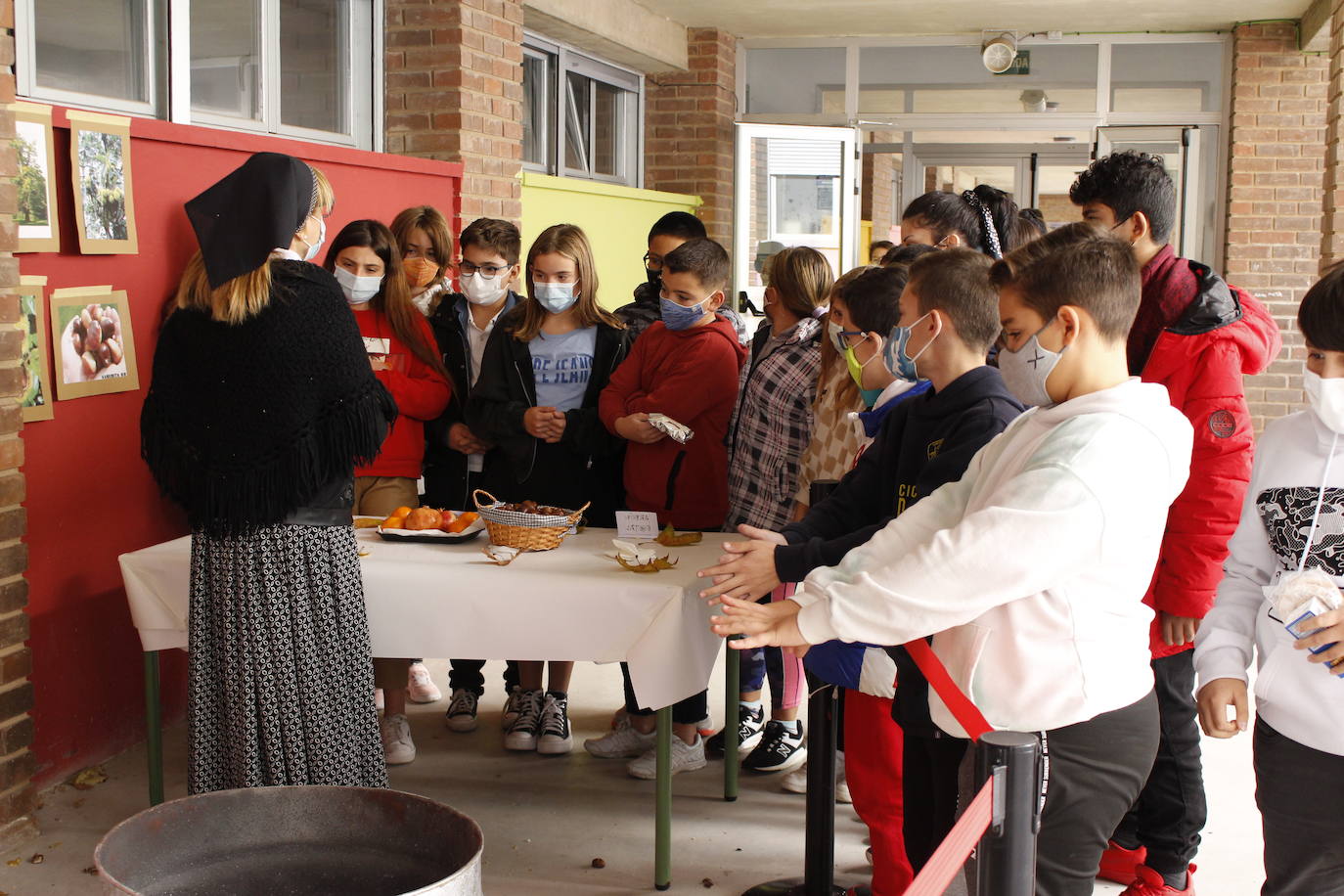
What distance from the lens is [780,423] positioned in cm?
337

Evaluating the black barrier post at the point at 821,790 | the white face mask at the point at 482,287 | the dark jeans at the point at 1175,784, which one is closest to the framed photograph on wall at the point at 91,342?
the white face mask at the point at 482,287

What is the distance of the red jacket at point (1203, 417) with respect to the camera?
8.66ft

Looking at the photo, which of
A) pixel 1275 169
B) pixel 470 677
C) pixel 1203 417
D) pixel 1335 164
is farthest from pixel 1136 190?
pixel 1275 169

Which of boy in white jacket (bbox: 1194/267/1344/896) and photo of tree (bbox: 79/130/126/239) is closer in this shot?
boy in white jacket (bbox: 1194/267/1344/896)

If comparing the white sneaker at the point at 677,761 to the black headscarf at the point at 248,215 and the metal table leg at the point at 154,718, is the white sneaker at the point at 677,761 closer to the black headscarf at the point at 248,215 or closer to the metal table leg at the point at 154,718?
the metal table leg at the point at 154,718

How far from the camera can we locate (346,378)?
2.65 m

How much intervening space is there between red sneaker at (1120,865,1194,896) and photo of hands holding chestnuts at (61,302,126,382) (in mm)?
2996

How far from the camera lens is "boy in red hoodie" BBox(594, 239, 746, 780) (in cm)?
346

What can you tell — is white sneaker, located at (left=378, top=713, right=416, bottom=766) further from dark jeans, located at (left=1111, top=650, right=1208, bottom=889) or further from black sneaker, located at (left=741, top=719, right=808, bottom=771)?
dark jeans, located at (left=1111, top=650, right=1208, bottom=889)

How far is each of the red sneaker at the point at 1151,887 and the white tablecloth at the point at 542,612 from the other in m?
1.06

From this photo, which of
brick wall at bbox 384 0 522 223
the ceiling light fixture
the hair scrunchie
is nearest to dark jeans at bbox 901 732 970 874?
the hair scrunchie

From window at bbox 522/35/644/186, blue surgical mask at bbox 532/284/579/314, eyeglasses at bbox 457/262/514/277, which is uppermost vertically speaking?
window at bbox 522/35/644/186

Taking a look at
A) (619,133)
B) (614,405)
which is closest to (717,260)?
(614,405)

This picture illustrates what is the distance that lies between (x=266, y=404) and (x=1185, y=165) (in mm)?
8912
